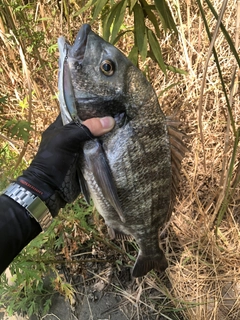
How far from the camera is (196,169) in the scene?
2.67 metres

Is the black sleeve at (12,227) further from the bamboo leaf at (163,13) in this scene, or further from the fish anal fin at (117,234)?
the bamboo leaf at (163,13)

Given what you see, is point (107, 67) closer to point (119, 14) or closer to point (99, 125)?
point (99, 125)

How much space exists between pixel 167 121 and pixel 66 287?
1.71 meters

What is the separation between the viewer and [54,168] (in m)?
1.47

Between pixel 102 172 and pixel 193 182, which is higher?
pixel 102 172

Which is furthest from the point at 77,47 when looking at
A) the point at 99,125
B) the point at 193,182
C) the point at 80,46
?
the point at 193,182

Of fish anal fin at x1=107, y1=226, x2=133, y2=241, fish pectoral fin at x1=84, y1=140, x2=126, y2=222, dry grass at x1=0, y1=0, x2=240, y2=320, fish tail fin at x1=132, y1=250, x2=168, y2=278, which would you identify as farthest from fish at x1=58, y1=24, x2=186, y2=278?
dry grass at x1=0, y1=0, x2=240, y2=320

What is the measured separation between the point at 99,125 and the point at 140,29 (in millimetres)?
616

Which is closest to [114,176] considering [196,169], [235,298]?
[196,169]

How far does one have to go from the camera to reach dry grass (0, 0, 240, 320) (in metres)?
2.48

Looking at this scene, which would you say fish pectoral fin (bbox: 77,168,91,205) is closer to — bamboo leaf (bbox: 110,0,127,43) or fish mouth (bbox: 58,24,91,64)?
fish mouth (bbox: 58,24,91,64)

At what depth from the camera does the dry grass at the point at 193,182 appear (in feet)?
8.13

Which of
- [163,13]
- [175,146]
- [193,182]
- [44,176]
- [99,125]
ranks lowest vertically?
[193,182]

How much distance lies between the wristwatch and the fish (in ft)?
0.66
